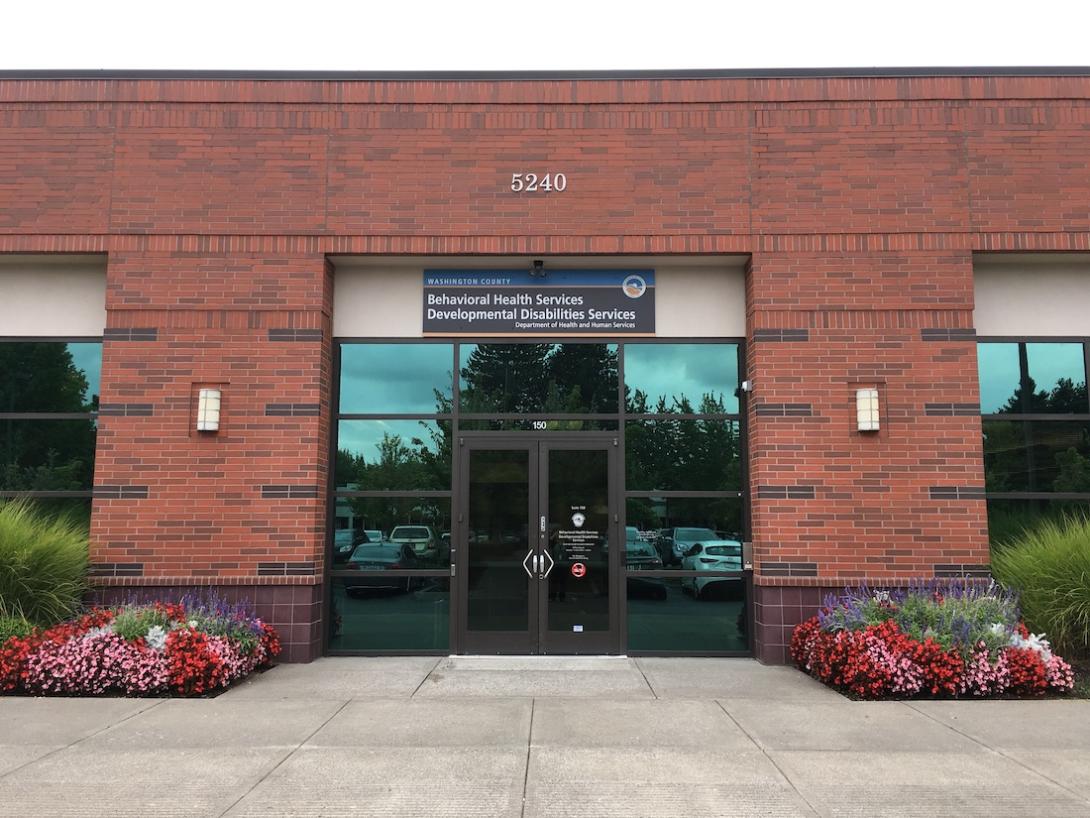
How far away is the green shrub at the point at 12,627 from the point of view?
7.50 meters

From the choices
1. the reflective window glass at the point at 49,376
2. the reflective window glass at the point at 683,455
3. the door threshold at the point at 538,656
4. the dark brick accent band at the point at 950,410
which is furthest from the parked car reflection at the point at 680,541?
the reflective window glass at the point at 49,376

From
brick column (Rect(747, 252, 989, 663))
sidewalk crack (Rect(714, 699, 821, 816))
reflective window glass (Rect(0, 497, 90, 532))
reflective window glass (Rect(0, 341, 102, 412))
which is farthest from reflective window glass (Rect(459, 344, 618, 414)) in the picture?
reflective window glass (Rect(0, 497, 90, 532))

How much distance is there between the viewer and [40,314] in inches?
378

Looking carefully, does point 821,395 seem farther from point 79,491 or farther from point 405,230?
point 79,491

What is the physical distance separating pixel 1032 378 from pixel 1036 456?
933 mm

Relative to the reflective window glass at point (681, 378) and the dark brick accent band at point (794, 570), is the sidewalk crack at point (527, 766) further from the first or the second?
the reflective window glass at point (681, 378)

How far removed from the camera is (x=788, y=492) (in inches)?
347

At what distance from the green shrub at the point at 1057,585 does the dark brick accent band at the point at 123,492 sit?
943 cm

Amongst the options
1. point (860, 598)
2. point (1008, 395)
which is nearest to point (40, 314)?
point (860, 598)

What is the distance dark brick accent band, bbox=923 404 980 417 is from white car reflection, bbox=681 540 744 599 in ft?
8.56

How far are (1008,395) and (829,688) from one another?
4.41 meters

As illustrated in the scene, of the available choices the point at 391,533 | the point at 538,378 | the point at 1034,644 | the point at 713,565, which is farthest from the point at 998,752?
the point at 391,533

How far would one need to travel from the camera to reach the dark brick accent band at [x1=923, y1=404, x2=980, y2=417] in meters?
8.91

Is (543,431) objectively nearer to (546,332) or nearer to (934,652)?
(546,332)
